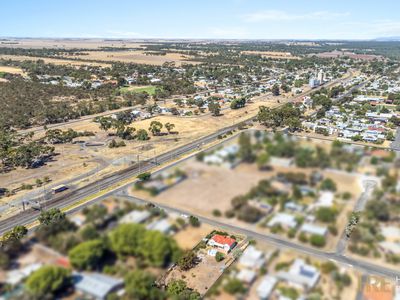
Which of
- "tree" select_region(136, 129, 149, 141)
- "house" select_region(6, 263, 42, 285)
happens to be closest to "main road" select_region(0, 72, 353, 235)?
"tree" select_region(136, 129, 149, 141)

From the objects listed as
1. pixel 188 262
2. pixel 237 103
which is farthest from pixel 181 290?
pixel 237 103

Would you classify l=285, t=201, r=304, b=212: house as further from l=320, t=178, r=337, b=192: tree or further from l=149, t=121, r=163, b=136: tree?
l=149, t=121, r=163, b=136: tree

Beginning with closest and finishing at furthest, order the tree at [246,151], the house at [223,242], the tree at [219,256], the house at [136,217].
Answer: the house at [136,217] < the tree at [246,151] < the tree at [219,256] < the house at [223,242]

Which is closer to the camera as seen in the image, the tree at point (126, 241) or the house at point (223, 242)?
the tree at point (126, 241)

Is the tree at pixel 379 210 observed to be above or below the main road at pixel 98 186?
above

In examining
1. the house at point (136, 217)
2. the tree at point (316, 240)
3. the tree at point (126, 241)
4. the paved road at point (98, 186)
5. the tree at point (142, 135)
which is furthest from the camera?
the tree at point (142, 135)

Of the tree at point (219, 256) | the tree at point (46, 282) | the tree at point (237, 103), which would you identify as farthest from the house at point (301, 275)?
the tree at point (237, 103)

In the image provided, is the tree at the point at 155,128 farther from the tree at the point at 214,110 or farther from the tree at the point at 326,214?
the tree at the point at 326,214

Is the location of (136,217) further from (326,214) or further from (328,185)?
(328,185)
